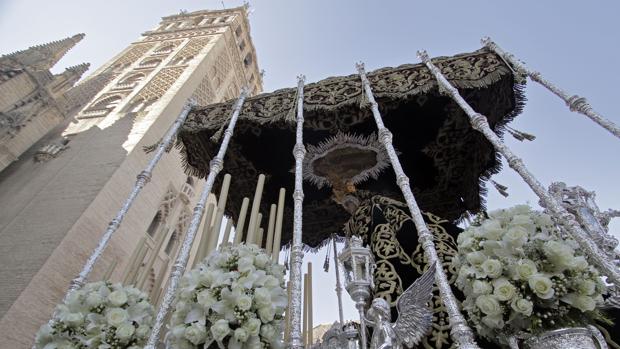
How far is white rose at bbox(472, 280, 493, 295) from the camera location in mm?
2281

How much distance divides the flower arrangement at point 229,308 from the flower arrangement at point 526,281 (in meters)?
1.24

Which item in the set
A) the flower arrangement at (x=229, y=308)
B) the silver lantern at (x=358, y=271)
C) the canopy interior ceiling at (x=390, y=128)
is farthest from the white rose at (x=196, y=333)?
the canopy interior ceiling at (x=390, y=128)

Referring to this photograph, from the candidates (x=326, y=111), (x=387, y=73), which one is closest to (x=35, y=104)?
(x=326, y=111)

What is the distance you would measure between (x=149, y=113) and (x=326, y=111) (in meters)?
8.18

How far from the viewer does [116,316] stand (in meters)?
2.83

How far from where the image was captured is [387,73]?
5539 millimetres

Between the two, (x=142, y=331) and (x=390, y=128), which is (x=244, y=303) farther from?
(x=390, y=128)

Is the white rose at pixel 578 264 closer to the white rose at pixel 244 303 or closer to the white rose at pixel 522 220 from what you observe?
the white rose at pixel 522 220

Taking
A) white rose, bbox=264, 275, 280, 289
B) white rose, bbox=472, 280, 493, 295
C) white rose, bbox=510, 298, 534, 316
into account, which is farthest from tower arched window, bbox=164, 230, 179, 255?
white rose, bbox=510, 298, 534, 316

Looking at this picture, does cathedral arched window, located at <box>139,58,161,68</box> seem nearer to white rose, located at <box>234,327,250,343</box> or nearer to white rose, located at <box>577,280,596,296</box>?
white rose, located at <box>234,327,250,343</box>

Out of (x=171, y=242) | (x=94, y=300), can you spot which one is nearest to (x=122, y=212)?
(x=94, y=300)

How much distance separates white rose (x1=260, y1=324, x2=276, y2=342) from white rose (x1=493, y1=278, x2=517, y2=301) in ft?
4.42

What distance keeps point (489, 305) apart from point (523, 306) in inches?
6.8

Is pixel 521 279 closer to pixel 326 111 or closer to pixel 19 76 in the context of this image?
pixel 326 111
